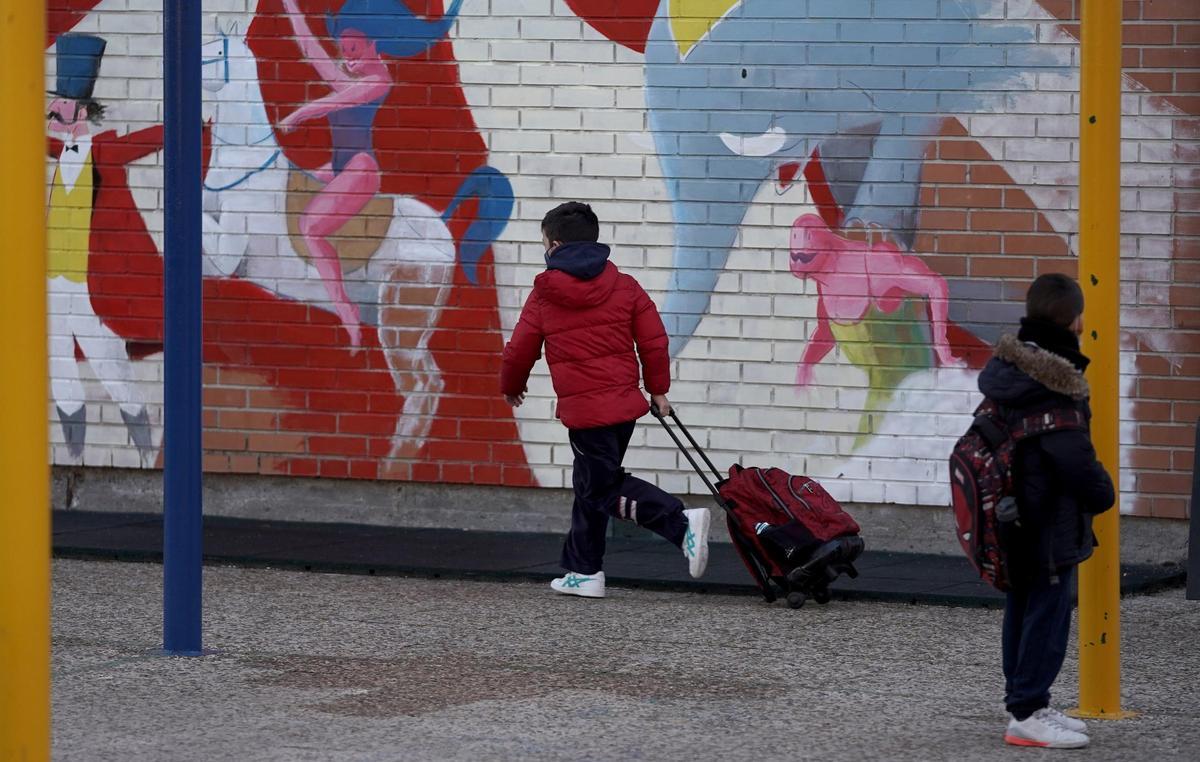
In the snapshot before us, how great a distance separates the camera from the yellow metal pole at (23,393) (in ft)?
15.9

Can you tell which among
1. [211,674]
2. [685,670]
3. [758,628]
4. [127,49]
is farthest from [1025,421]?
[127,49]

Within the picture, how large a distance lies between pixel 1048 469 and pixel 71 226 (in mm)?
7642

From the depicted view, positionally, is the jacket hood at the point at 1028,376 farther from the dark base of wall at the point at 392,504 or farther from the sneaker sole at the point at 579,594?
the dark base of wall at the point at 392,504

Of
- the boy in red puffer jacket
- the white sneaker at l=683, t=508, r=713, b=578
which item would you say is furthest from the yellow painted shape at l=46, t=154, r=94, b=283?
the white sneaker at l=683, t=508, r=713, b=578

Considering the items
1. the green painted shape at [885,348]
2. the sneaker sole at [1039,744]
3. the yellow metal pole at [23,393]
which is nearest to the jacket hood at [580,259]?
the green painted shape at [885,348]

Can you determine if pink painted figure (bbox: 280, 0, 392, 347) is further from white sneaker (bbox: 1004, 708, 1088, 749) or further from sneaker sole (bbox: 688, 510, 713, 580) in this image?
white sneaker (bbox: 1004, 708, 1088, 749)

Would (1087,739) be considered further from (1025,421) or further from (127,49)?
(127,49)

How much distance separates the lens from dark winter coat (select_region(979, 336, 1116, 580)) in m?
5.79

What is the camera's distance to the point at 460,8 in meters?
11.0

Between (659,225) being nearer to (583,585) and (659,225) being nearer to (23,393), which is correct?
(583,585)

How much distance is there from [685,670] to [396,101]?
502 centimetres

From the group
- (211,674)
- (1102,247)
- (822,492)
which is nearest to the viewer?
(1102,247)

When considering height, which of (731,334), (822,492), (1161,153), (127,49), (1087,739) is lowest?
(1087,739)

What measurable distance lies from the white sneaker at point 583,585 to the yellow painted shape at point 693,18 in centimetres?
334
